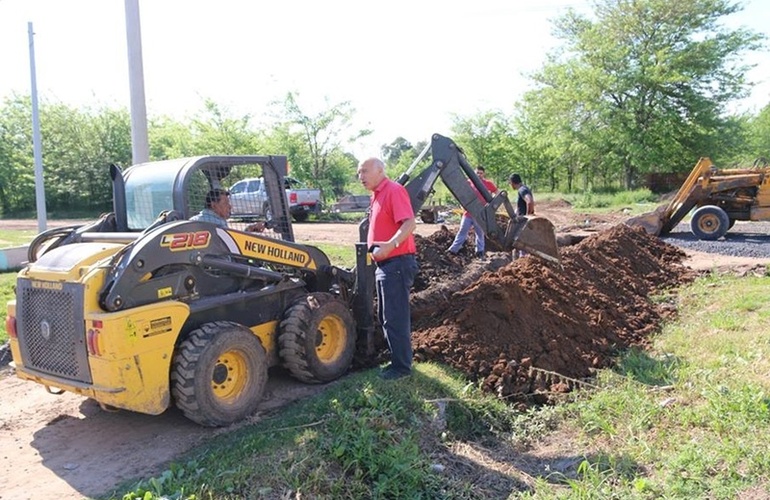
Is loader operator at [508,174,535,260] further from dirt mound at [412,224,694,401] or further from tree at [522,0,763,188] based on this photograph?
tree at [522,0,763,188]

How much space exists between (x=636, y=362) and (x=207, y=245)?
4.41 m

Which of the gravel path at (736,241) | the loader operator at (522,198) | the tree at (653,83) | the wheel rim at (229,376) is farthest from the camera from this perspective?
the tree at (653,83)

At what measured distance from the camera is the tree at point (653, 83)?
1153 inches

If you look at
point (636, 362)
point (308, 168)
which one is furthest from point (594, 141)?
point (636, 362)

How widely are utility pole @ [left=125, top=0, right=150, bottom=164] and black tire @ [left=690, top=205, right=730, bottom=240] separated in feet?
43.0

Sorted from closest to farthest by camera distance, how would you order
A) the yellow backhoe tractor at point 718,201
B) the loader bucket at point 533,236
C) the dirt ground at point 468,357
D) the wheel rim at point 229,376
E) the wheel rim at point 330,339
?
the dirt ground at point 468,357
the wheel rim at point 229,376
the wheel rim at point 330,339
the loader bucket at point 533,236
the yellow backhoe tractor at point 718,201

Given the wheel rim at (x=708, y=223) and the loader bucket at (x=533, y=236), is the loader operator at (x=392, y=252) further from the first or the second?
the wheel rim at (x=708, y=223)

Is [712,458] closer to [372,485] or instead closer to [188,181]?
[372,485]

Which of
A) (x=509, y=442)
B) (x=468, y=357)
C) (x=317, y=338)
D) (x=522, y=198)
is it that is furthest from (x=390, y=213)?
(x=522, y=198)

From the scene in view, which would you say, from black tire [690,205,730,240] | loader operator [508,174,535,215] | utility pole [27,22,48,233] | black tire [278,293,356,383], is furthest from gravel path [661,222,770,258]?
utility pole [27,22,48,233]

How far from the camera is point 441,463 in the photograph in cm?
425

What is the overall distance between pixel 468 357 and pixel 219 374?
241 centimetres

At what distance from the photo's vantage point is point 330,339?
591 cm

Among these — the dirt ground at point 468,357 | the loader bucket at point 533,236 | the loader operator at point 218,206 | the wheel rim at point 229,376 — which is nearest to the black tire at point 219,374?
the wheel rim at point 229,376
